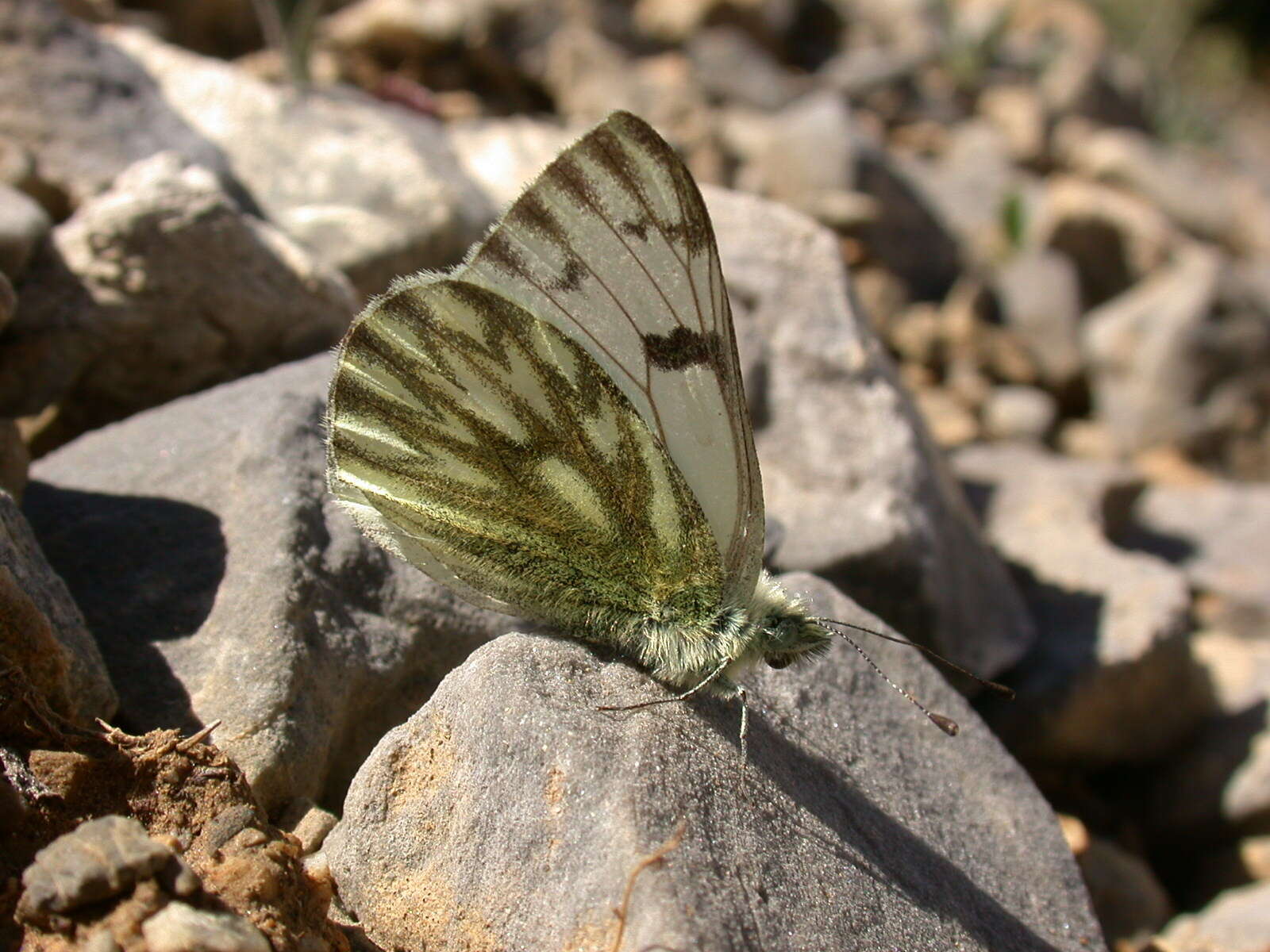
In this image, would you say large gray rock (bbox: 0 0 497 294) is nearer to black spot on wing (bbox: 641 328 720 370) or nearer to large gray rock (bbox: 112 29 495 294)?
large gray rock (bbox: 112 29 495 294)

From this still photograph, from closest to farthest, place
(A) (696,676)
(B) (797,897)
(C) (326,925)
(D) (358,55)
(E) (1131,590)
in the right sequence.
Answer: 1. (C) (326,925)
2. (B) (797,897)
3. (A) (696,676)
4. (E) (1131,590)
5. (D) (358,55)

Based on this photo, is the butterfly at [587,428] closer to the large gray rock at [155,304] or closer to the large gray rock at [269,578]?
the large gray rock at [269,578]

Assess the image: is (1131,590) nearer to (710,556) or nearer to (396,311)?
(710,556)

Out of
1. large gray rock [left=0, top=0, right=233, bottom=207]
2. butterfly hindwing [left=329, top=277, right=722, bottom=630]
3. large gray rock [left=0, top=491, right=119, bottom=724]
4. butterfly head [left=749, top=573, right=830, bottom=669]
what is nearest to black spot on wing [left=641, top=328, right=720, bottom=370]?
butterfly hindwing [left=329, top=277, right=722, bottom=630]

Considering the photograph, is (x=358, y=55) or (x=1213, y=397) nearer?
(x=1213, y=397)

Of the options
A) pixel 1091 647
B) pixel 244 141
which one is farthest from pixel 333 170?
pixel 1091 647

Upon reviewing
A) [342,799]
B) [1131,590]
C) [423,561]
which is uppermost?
[423,561]

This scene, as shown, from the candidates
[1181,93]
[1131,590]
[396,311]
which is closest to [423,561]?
[396,311]

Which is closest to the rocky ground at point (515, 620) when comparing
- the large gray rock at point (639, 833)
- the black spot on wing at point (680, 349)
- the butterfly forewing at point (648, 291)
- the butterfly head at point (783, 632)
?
the large gray rock at point (639, 833)
